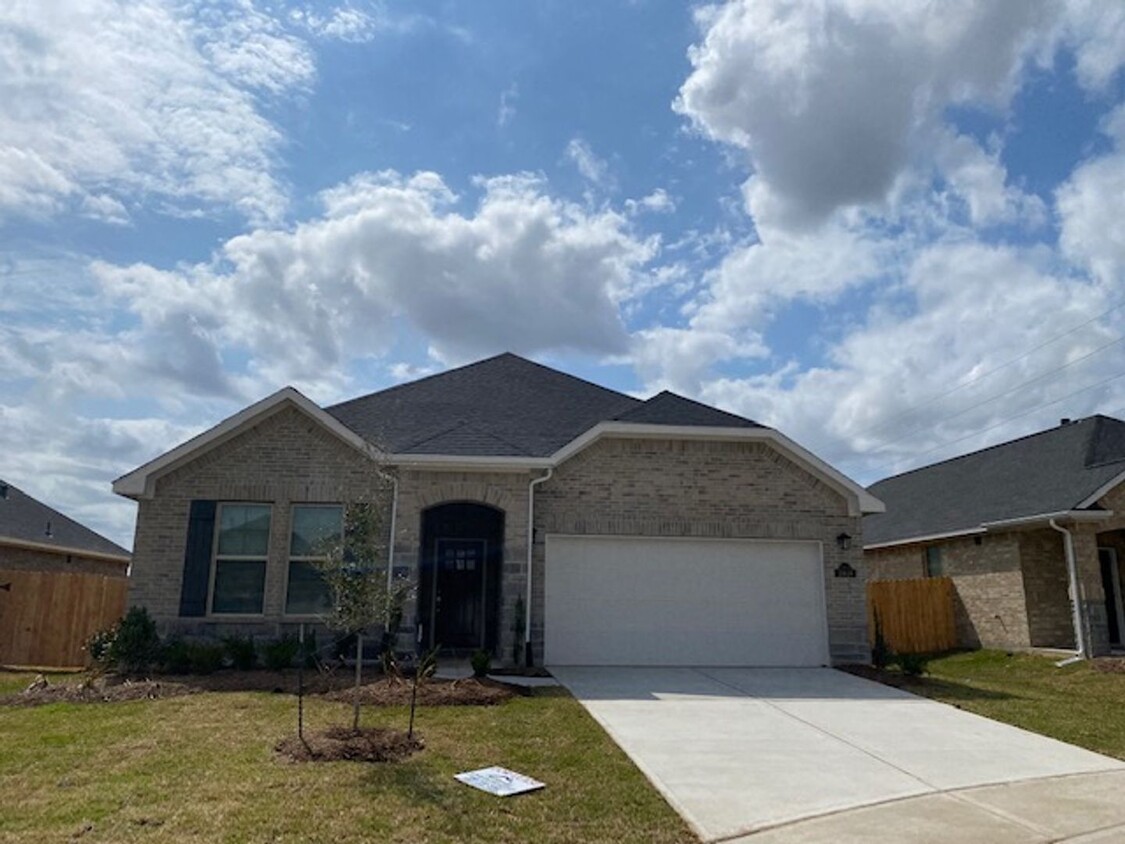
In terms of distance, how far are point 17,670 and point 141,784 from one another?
11.3 metres

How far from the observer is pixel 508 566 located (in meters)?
14.5

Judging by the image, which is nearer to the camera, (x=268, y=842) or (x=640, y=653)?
(x=268, y=842)

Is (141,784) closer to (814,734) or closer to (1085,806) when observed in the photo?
(814,734)

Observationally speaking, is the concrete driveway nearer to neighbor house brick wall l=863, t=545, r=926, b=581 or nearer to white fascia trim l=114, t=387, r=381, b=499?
white fascia trim l=114, t=387, r=381, b=499

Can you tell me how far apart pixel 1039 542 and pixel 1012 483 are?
2366 millimetres

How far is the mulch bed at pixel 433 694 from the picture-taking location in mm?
10125

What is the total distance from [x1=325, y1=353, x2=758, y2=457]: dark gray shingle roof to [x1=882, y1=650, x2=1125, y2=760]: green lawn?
5.80 metres

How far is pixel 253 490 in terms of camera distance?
47.4ft

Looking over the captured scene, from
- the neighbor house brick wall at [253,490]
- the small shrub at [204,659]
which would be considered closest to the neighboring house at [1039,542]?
the neighbor house brick wall at [253,490]

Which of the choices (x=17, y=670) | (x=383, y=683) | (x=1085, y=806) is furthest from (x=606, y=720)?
(x=17, y=670)

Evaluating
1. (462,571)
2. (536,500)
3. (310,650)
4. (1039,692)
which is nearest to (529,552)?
(536,500)

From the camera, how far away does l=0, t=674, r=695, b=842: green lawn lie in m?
5.57

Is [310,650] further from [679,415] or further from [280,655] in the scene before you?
[679,415]

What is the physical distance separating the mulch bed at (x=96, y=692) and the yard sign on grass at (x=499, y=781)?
5843mm
